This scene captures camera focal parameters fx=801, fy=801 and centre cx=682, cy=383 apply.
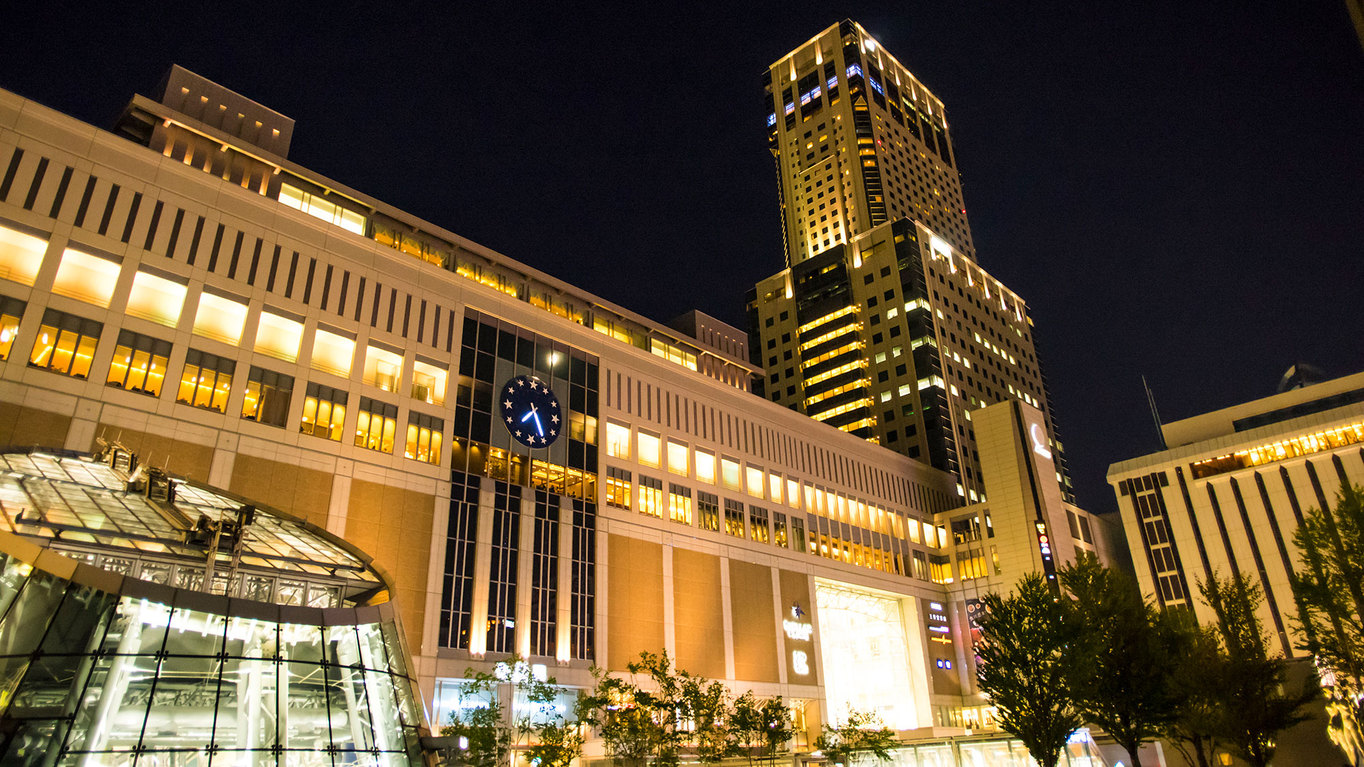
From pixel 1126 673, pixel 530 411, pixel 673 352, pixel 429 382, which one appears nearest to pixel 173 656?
pixel 429 382

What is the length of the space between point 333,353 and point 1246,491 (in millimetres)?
98748

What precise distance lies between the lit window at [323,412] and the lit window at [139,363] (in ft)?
25.9

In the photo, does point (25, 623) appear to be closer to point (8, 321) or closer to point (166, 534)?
point (166, 534)

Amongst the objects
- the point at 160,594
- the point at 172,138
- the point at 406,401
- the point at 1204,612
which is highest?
the point at 172,138

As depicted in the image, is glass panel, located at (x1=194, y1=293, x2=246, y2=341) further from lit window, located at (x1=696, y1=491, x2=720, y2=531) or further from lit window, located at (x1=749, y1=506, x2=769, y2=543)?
lit window, located at (x1=749, y1=506, x2=769, y2=543)

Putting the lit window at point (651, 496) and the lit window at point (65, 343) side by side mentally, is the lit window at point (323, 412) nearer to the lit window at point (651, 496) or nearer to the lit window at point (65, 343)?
the lit window at point (65, 343)

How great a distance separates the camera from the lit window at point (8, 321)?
39938mm

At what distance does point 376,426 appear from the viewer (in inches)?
2057

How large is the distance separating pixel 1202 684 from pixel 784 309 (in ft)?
386

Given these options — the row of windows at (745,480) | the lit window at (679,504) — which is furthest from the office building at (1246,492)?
the lit window at (679,504)

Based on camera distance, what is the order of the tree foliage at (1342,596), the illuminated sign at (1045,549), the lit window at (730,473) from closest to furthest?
the tree foliage at (1342,596), the lit window at (730,473), the illuminated sign at (1045,549)

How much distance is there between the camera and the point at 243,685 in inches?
786

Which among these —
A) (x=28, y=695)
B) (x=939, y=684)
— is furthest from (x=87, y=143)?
(x=939, y=684)

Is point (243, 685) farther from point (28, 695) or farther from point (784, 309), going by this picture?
point (784, 309)
